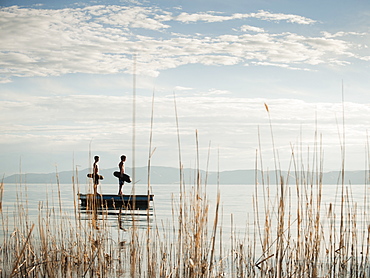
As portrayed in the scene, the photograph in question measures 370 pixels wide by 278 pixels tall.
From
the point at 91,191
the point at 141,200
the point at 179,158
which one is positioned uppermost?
the point at 179,158

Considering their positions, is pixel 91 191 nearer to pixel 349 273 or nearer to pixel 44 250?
pixel 44 250

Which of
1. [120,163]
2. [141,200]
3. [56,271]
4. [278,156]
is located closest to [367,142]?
[278,156]

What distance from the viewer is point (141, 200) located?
13.4m

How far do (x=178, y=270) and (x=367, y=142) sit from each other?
217cm

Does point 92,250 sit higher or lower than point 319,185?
lower

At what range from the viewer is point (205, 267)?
128 inches

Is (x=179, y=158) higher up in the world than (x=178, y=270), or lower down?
higher up

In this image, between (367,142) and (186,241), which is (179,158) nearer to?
(186,241)

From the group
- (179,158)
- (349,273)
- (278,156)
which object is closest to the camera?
(179,158)

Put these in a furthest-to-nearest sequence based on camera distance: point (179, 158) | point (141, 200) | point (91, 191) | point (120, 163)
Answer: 1. point (141, 200)
2. point (120, 163)
3. point (91, 191)
4. point (179, 158)

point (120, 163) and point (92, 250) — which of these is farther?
point (120, 163)

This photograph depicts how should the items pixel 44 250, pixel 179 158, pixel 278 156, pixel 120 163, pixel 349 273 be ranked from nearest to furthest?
pixel 179 158, pixel 278 156, pixel 44 250, pixel 349 273, pixel 120 163

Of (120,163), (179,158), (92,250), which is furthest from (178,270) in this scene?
(120,163)

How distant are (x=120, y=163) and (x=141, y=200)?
5.74 feet
